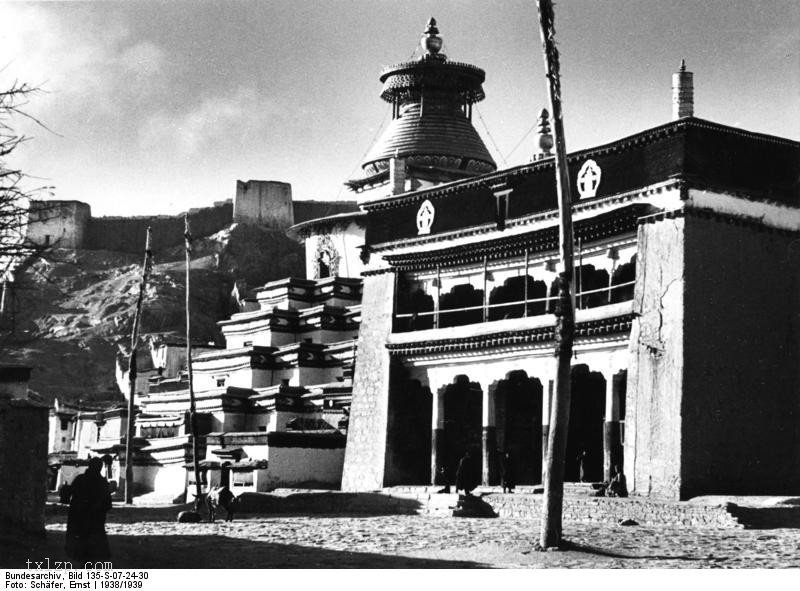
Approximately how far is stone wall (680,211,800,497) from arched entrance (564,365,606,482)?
5805 millimetres

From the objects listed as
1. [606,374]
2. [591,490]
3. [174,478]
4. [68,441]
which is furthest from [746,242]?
[68,441]

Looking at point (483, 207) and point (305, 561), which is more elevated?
point (483, 207)

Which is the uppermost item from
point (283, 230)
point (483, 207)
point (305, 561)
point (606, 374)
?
point (283, 230)

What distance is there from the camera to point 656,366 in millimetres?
24984

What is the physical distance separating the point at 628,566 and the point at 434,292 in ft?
→ 55.8

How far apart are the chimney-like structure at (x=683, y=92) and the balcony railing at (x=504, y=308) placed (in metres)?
3.75

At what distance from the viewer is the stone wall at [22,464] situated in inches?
643

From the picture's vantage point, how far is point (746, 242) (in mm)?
25391

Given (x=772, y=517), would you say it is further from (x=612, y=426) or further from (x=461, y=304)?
(x=461, y=304)

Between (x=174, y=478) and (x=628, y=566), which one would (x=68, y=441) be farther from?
(x=628, y=566)

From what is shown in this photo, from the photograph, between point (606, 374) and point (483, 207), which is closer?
point (606, 374)

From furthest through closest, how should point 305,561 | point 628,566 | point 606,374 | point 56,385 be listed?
point 56,385 < point 606,374 < point 305,561 < point 628,566

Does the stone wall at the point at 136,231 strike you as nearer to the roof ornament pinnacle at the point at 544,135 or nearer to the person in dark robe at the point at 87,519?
the roof ornament pinnacle at the point at 544,135

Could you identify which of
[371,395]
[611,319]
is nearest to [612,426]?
[611,319]
